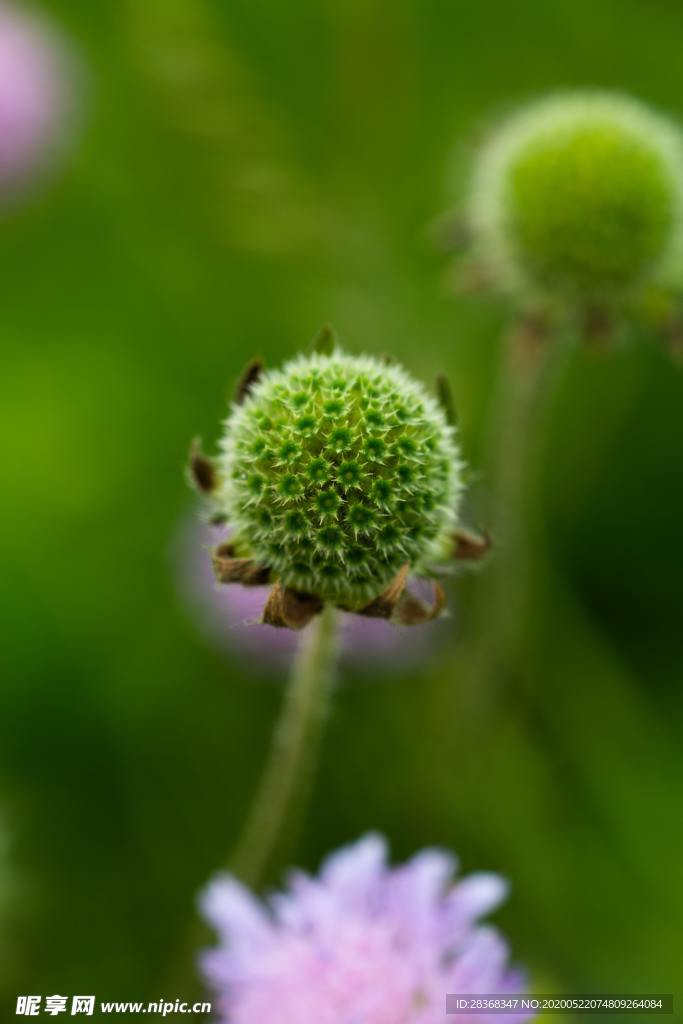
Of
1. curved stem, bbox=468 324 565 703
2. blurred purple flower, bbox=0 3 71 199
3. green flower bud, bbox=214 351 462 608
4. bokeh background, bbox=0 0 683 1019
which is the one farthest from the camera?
blurred purple flower, bbox=0 3 71 199

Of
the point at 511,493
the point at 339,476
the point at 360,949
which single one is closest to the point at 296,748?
the point at 360,949

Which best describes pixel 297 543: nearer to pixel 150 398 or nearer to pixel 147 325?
pixel 150 398

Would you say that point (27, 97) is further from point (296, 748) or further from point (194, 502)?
point (296, 748)

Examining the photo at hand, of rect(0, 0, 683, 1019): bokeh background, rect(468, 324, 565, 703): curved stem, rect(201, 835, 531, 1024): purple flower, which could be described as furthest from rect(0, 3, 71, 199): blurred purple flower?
rect(201, 835, 531, 1024): purple flower

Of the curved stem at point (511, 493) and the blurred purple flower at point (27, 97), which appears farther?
the blurred purple flower at point (27, 97)

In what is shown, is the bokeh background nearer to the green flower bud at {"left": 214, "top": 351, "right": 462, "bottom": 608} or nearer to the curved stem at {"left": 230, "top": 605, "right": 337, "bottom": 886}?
the curved stem at {"left": 230, "top": 605, "right": 337, "bottom": 886}

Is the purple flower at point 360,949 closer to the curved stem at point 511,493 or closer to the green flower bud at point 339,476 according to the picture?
the green flower bud at point 339,476

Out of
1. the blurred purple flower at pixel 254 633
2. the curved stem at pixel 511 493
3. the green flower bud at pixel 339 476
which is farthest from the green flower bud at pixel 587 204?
the blurred purple flower at pixel 254 633
